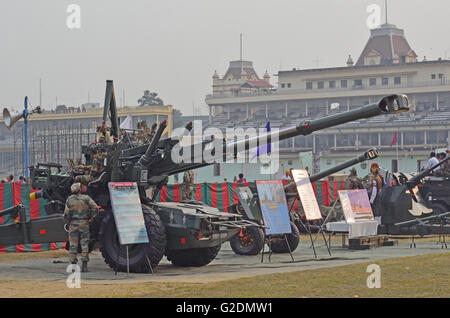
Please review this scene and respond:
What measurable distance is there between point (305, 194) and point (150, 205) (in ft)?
13.0

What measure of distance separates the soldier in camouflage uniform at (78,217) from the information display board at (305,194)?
5.08m

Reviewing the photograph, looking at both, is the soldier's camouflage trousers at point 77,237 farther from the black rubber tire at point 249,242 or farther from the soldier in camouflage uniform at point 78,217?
the black rubber tire at point 249,242

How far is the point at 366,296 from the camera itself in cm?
1241

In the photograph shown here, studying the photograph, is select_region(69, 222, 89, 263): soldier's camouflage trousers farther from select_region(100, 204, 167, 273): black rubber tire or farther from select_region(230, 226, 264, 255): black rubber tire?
select_region(230, 226, 264, 255): black rubber tire

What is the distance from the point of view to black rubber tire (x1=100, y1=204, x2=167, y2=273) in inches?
664

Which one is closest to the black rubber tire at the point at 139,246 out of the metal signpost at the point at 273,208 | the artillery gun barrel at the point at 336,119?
the artillery gun barrel at the point at 336,119

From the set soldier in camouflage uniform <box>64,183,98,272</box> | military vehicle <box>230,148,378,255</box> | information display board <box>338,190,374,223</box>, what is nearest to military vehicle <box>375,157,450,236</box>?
information display board <box>338,190,374,223</box>

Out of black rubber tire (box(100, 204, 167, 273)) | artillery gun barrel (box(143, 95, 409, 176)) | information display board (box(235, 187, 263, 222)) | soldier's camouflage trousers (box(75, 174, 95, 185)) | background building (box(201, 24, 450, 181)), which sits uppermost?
background building (box(201, 24, 450, 181))

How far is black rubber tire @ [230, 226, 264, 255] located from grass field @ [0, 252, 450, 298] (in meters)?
4.70

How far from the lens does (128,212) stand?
55.1 feet

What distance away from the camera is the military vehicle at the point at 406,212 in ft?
81.5

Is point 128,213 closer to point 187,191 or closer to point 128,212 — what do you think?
point 128,212

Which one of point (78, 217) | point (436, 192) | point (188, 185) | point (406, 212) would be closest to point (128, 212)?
point (78, 217)
